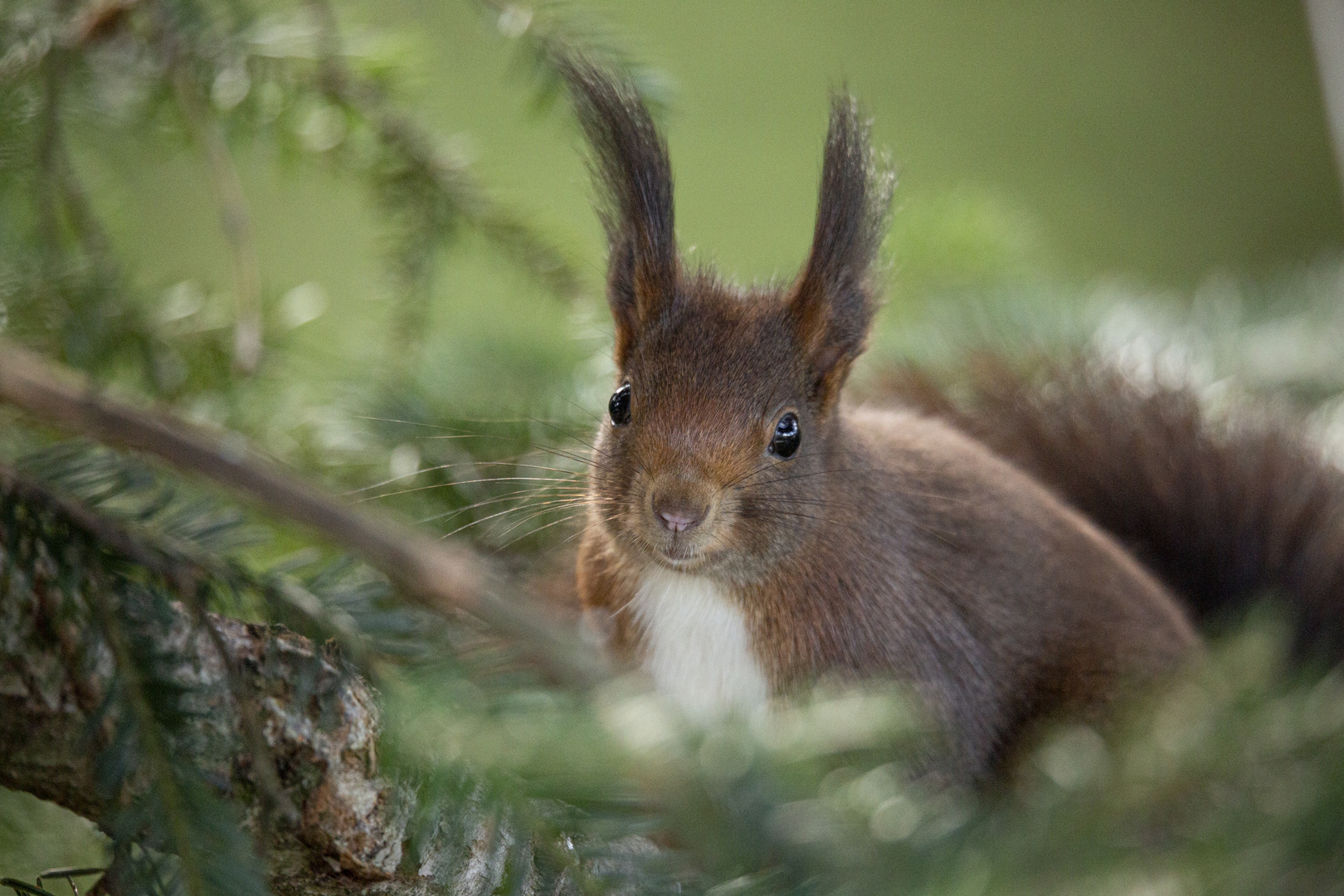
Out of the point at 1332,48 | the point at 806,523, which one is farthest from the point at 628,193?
the point at 1332,48

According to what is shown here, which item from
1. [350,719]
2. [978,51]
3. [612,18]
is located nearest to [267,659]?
[350,719]

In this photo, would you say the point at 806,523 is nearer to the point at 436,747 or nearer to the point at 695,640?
the point at 695,640

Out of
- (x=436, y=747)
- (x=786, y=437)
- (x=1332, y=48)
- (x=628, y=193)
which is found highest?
(x=1332, y=48)

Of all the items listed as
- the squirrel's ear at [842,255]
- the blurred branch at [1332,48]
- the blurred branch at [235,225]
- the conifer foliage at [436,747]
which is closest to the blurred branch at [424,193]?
the blurred branch at [235,225]

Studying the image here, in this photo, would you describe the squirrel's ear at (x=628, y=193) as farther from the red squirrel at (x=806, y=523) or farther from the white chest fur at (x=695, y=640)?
the white chest fur at (x=695, y=640)

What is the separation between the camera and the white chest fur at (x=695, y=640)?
0.74 meters

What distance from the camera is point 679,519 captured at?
0.65 meters

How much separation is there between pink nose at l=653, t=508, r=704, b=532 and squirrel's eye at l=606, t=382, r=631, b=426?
0.30ft

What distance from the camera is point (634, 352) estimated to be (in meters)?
0.75

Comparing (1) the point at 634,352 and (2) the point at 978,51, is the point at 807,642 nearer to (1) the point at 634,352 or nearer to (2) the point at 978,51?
(1) the point at 634,352

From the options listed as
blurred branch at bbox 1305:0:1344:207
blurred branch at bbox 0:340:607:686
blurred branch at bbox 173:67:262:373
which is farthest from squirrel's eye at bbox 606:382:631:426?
blurred branch at bbox 1305:0:1344:207

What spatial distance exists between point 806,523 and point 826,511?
2 centimetres

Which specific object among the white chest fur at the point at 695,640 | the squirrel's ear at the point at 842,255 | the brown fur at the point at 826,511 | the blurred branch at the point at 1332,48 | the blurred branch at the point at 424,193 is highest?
the blurred branch at the point at 1332,48

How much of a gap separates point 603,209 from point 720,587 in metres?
0.25
